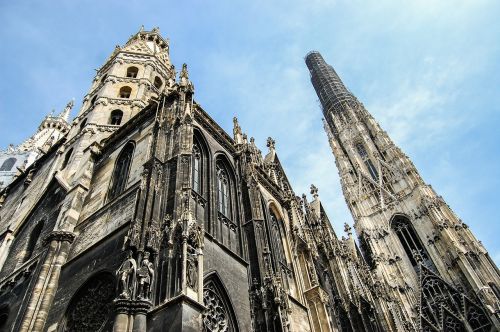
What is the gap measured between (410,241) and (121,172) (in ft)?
102

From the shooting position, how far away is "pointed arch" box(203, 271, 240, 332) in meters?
8.53

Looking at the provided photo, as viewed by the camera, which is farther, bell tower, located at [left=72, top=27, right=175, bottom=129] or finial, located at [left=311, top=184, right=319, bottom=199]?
finial, located at [left=311, top=184, right=319, bottom=199]


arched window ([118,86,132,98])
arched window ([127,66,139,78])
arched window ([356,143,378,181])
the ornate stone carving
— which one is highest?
arched window ([356,143,378,181])

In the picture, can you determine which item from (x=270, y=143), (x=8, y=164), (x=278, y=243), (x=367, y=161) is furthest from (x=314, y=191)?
(x=8, y=164)

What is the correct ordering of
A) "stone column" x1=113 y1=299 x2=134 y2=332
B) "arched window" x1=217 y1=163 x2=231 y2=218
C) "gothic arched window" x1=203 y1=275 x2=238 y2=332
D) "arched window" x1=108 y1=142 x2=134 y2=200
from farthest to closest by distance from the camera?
"arched window" x1=217 y1=163 x2=231 y2=218
"arched window" x1=108 y1=142 x2=134 y2=200
"gothic arched window" x1=203 y1=275 x2=238 y2=332
"stone column" x1=113 y1=299 x2=134 y2=332

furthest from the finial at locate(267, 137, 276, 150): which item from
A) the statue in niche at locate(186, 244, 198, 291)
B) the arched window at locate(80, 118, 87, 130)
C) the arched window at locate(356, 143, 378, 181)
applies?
the arched window at locate(356, 143, 378, 181)

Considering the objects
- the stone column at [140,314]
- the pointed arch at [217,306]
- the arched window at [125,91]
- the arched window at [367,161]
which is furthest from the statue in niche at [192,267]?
the arched window at [367,161]

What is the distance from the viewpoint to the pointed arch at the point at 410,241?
112 feet

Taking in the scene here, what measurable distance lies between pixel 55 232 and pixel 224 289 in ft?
17.7

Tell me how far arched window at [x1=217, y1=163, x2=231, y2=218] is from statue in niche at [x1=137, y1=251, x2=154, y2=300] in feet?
13.9

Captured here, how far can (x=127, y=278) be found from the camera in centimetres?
737

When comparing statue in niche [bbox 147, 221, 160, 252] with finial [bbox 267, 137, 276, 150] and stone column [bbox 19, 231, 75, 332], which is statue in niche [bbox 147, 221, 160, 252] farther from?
finial [bbox 267, 137, 276, 150]

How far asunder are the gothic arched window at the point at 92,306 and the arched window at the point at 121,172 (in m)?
3.24

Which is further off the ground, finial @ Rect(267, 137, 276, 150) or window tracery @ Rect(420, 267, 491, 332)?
finial @ Rect(267, 137, 276, 150)
